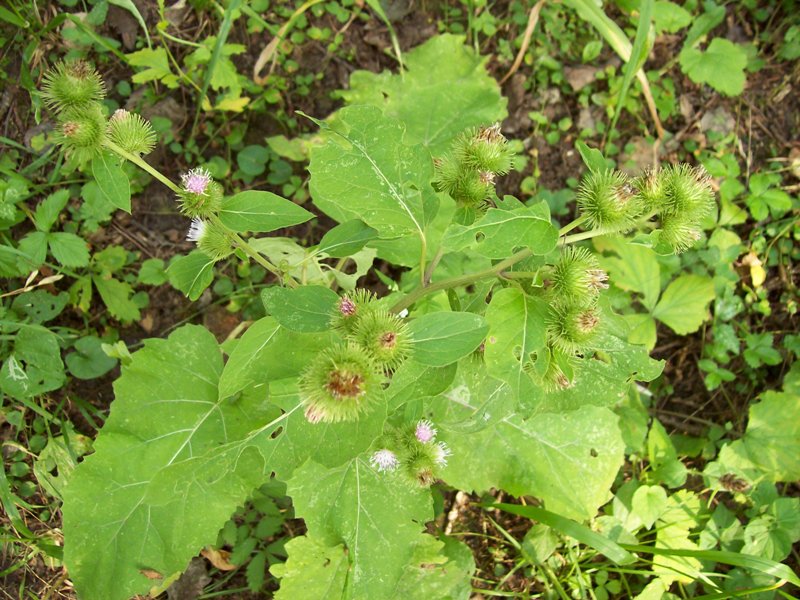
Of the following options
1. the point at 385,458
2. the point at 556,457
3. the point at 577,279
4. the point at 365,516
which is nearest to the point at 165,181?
the point at 385,458

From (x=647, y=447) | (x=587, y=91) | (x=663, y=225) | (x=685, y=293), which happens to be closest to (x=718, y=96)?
(x=587, y=91)

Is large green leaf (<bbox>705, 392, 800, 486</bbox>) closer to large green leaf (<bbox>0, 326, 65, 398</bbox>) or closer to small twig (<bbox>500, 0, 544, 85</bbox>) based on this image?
small twig (<bbox>500, 0, 544, 85</bbox>)

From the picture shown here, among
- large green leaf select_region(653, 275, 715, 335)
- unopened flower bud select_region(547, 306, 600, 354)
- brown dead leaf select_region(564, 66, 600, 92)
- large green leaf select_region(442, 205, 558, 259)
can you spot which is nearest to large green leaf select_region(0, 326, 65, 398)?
large green leaf select_region(442, 205, 558, 259)

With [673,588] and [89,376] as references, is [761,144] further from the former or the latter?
[89,376]

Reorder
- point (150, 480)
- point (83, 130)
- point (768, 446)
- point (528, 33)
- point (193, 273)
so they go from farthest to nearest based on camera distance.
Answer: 1. point (528, 33)
2. point (768, 446)
3. point (150, 480)
4. point (193, 273)
5. point (83, 130)

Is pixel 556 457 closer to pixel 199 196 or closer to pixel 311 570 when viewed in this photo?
pixel 311 570
